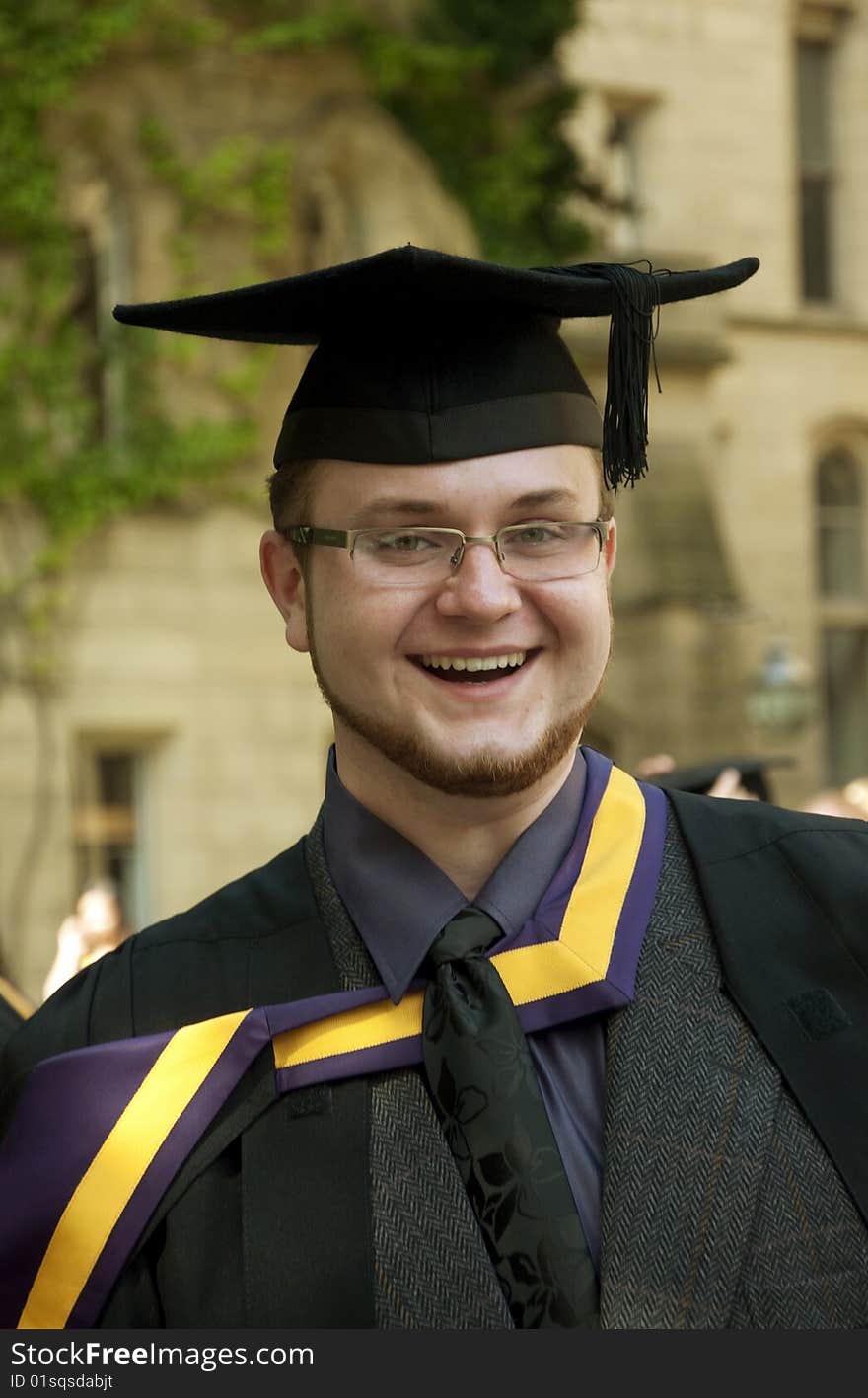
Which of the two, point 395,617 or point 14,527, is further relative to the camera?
point 14,527

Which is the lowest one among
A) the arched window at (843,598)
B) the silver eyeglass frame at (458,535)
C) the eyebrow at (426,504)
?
the arched window at (843,598)

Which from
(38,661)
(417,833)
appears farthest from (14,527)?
(417,833)

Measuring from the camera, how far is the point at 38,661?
11453 millimetres

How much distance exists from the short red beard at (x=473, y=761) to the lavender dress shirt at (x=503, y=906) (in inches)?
4.1

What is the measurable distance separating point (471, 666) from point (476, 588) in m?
0.08

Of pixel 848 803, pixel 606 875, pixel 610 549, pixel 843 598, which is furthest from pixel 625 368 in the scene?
pixel 843 598

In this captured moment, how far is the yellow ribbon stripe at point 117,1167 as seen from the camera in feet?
6.95

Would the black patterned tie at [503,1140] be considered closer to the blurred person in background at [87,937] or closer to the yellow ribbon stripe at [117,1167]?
the yellow ribbon stripe at [117,1167]

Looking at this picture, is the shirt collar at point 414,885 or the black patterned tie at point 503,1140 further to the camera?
the shirt collar at point 414,885

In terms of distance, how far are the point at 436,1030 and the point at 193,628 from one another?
987cm

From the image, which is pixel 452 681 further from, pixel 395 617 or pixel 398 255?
pixel 398 255

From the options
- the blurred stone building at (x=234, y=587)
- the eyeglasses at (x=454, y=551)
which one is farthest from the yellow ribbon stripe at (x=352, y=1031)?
the blurred stone building at (x=234, y=587)

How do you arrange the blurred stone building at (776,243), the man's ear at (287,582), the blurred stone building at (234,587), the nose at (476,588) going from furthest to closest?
the blurred stone building at (776,243), the blurred stone building at (234,587), the man's ear at (287,582), the nose at (476,588)

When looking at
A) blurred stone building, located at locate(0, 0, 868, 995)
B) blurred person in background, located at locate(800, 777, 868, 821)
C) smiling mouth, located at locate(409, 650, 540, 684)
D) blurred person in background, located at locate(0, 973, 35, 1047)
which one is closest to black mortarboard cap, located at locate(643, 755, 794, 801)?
blurred person in background, located at locate(800, 777, 868, 821)
